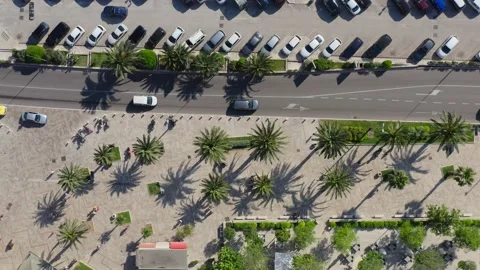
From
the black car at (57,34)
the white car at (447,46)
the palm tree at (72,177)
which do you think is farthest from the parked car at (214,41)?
the white car at (447,46)

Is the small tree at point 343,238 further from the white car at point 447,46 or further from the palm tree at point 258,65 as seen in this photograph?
the white car at point 447,46

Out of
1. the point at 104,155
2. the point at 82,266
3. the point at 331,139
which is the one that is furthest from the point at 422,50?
the point at 82,266

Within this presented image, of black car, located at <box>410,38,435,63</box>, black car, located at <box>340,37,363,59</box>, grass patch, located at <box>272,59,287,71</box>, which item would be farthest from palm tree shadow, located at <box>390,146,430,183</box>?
grass patch, located at <box>272,59,287,71</box>

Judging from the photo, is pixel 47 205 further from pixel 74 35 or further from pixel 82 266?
pixel 74 35

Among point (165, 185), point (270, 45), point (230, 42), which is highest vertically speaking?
point (230, 42)

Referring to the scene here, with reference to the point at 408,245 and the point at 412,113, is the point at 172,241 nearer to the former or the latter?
the point at 408,245

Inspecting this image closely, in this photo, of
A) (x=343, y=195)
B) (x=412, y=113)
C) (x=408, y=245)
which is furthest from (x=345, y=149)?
(x=408, y=245)

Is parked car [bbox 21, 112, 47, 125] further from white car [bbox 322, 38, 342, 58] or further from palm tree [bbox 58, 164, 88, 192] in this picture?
white car [bbox 322, 38, 342, 58]
